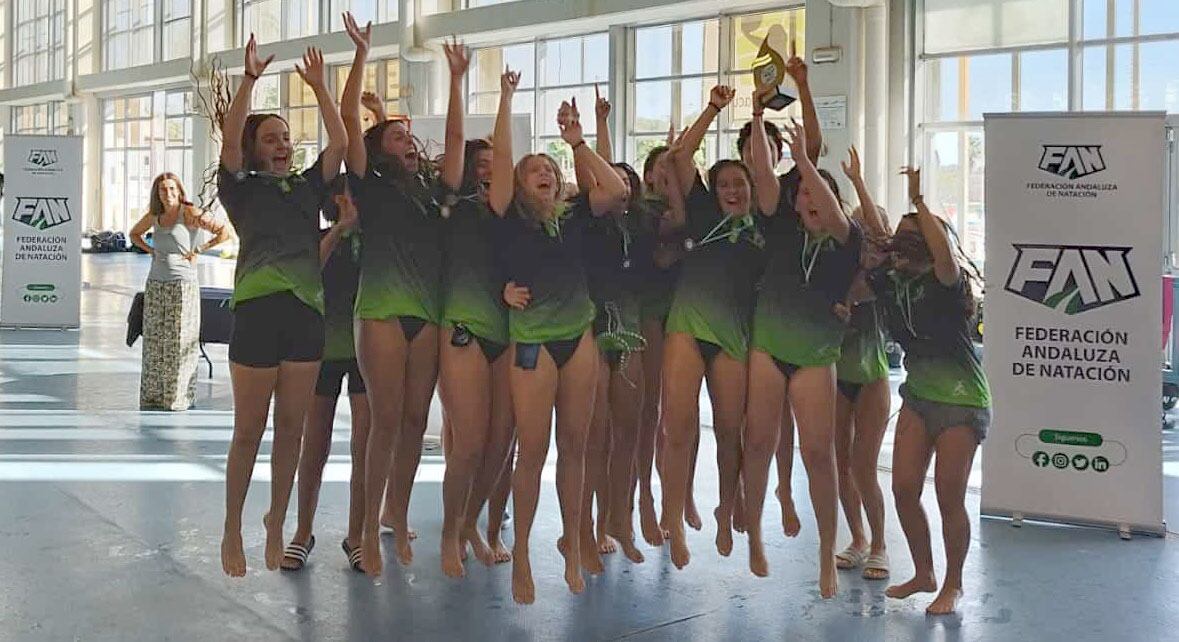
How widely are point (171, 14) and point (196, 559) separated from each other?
2544 cm

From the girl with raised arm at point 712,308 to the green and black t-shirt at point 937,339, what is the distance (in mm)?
550

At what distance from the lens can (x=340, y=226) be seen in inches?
194

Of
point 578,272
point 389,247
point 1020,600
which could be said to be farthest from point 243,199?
point 1020,600

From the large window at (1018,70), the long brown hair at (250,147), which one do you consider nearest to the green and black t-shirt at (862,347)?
the long brown hair at (250,147)

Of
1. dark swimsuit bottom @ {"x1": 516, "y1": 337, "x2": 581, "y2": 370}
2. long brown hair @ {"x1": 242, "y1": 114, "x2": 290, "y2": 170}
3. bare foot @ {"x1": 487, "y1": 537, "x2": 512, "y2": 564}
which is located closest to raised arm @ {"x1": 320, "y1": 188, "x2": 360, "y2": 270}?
long brown hair @ {"x1": 242, "y1": 114, "x2": 290, "y2": 170}

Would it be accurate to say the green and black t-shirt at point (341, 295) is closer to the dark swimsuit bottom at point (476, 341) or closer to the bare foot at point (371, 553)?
the dark swimsuit bottom at point (476, 341)

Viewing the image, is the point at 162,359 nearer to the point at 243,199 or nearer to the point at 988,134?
the point at 243,199

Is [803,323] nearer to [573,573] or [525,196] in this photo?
[525,196]

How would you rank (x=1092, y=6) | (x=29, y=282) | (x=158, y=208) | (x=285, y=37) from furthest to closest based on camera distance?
(x=285, y=37) < (x=29, y=282) < (x=1092, y=6) < (x=158, y=208)

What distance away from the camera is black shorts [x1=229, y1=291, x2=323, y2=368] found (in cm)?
449

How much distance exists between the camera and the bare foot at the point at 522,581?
15.0 feet

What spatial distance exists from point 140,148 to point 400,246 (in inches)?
1070

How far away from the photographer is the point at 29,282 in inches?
549

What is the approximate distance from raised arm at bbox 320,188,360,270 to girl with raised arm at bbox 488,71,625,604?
609 millimetres
